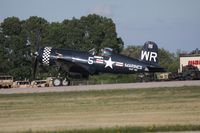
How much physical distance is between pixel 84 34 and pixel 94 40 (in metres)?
2.55

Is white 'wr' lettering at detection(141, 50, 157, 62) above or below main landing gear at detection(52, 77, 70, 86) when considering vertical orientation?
above

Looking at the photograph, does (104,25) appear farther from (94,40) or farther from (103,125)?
(103,125)

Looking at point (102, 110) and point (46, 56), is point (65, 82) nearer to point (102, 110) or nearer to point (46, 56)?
point (46, 56)

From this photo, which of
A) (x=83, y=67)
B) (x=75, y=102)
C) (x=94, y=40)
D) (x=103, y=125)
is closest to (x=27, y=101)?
(x=75, y=102)

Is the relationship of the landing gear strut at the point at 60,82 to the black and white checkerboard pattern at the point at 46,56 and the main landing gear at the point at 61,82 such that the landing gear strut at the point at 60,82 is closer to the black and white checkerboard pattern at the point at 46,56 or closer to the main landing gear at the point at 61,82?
the main landing gear at the point at 61,82

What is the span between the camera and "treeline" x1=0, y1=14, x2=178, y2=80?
7800 cm

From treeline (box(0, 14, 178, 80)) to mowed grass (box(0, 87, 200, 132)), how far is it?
172 feet

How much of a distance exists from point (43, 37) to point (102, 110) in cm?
6614

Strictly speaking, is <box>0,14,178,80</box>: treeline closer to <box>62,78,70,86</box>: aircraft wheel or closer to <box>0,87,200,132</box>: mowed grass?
<box>62,78,70,86</box>: aircraft wheel

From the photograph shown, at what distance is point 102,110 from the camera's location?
1792 cm

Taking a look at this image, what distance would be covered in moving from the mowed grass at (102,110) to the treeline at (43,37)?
52.5m

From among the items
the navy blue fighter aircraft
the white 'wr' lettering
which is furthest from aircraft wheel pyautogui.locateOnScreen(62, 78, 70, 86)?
the white 'wr' lettering

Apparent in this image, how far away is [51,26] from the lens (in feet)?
273

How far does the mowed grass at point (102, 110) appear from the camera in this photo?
46.8 ft
